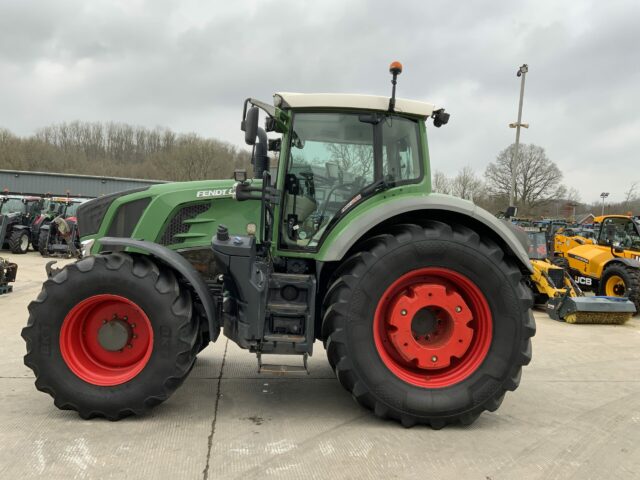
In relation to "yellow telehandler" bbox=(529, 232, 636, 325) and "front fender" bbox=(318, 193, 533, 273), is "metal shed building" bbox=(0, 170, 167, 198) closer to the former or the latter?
"yellow telehandler" bbox=(529, 232, 636, 325)

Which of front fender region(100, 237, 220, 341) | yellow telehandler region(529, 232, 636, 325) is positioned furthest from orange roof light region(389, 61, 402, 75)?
yellow telehandler region(529, 232, 636, 325)

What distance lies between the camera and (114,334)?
11.1 ft

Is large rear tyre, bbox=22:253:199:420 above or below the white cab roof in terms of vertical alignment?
below

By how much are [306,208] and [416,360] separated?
53.6 inches

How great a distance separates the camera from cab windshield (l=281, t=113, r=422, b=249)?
357cm

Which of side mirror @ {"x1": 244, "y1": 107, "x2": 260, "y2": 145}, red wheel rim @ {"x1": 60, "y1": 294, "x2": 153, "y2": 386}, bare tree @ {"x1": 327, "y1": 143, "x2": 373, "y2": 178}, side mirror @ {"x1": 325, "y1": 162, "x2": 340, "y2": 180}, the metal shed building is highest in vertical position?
the metal shed building

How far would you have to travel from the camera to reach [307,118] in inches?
140

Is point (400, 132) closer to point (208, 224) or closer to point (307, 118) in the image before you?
point (307, 118)

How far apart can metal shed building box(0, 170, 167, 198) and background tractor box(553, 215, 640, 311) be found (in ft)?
114

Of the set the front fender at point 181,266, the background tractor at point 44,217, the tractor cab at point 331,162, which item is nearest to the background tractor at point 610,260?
the tractor cab at point 331,162

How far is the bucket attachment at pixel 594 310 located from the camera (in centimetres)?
790

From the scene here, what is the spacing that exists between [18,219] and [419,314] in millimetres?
17265

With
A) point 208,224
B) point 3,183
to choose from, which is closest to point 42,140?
point 3,183

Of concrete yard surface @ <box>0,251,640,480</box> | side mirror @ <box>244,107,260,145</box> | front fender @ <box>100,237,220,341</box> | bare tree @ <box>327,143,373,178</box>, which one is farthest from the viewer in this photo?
bare tree @ <box>327,143,373,178</box>
